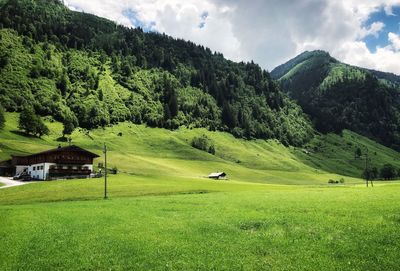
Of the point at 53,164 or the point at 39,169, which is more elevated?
the point at 53,164

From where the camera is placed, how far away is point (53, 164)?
138 meters

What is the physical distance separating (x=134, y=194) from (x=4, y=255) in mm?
56819

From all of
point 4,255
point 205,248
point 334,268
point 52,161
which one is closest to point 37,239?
point 4,255

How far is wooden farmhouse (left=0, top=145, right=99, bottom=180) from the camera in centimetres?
13700

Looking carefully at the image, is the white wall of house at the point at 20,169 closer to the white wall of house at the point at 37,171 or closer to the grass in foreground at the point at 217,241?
the white wall of house at the point at 37,171

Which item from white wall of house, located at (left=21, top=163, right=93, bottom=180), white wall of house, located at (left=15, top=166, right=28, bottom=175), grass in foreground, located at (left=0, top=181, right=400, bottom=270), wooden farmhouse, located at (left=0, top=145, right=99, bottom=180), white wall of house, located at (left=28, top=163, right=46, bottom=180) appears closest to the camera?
grass in foreground, located at (left=0, top=181, right=400, bottom=270)

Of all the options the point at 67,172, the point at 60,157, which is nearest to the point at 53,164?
the point at 60,157


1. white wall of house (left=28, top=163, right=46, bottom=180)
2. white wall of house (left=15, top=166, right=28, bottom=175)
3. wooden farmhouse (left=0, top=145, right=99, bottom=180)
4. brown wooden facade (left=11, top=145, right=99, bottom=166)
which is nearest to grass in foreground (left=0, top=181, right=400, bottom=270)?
wooden farmhouse (left=0, top=145, right=99, bottom=180)

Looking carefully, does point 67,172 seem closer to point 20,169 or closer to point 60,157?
point 60,157

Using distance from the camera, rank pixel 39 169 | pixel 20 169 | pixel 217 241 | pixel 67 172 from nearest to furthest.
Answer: pixel 217 241 → pixel 39 169 → pixel 67 172 → pixel 20 169

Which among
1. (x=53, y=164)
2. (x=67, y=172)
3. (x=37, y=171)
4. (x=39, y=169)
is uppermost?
(x=53, y=164)

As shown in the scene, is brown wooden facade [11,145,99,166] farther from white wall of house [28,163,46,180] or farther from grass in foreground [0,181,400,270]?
grass in foreground [0,181,400,270]

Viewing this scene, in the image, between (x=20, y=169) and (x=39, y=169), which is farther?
(x=20, y=169)

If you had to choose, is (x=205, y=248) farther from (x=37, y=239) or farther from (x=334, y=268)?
(x=37, y=239)
